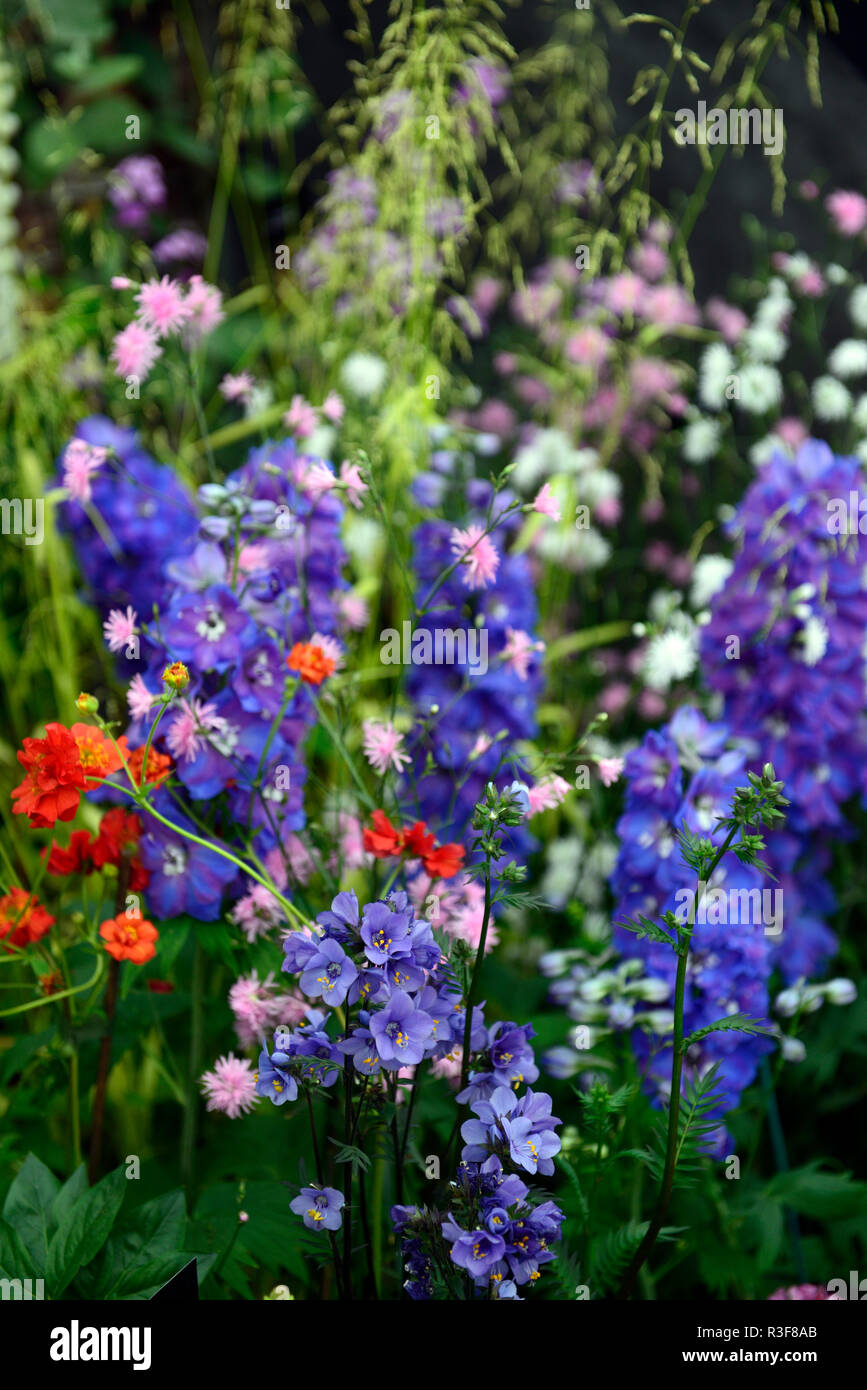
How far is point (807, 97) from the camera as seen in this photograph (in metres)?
2.55

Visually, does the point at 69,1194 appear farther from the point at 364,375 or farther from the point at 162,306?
the point at 364,375

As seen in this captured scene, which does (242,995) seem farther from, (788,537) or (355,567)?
(355,567)

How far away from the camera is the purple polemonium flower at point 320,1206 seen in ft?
2.95

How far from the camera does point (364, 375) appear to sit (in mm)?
2047

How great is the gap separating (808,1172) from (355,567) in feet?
4.29

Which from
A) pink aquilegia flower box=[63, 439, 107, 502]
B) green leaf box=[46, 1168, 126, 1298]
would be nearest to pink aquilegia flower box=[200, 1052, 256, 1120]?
green leaf box=[46, 1168, 126, 1298]

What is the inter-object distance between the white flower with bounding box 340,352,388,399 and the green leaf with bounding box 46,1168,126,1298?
1407 mm

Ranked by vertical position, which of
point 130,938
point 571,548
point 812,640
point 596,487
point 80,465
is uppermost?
point 596,487

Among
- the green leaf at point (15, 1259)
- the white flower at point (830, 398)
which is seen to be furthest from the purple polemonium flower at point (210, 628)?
the white flower at point (830, 398)

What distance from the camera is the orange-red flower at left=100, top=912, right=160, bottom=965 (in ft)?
3.46

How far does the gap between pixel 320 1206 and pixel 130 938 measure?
294 mm

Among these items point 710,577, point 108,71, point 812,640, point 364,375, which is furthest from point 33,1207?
point 108,71

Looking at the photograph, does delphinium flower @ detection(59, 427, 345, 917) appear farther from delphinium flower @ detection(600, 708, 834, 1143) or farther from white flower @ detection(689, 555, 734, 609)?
white flower @ detection(689, 555, 734, 609)
